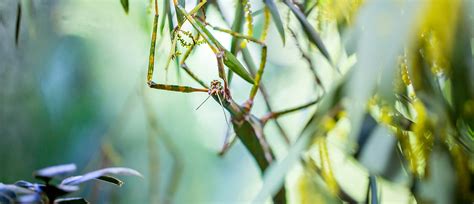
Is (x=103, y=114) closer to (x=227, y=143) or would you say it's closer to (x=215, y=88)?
(x=227, y=143)

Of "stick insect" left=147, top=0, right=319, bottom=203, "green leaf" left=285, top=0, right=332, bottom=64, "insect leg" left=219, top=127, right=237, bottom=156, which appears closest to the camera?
"stick insect" left=147, top=0, right=319, bottom=203

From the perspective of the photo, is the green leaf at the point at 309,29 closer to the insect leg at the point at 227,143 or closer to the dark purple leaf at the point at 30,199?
the insect leg at the point at 227,143

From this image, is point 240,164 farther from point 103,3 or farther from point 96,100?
point 103,3

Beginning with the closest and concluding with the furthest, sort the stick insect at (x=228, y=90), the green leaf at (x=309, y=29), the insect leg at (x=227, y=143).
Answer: the stick insect at (x=228, y=90)
the green leaf at (x=309, y=29)
the insect leg at (x=227, y=143)

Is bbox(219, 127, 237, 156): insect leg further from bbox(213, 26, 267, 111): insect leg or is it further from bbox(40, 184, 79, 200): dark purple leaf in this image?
bbox(40, 184, 79, 200): dark purple leaf

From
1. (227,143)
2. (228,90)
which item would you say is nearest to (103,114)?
(227,143)

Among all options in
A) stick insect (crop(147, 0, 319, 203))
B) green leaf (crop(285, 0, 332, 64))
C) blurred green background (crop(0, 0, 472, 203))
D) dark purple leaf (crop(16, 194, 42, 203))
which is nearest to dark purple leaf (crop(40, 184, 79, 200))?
dark purple leaf (crop(16, 194, 42, 203))

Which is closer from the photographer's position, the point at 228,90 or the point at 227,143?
the point at 228,90

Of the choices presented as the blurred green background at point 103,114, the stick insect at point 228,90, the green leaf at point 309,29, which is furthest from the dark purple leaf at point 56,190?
the blurred green background at point 103,114

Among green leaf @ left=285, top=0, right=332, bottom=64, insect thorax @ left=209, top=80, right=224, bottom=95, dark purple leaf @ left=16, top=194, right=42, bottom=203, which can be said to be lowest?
green leaf @ left=285, top=0, right=332, bottom=64
